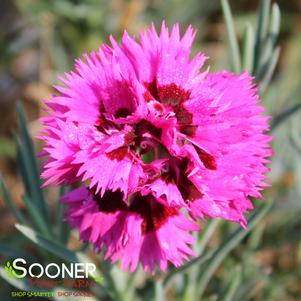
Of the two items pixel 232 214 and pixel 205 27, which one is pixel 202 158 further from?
pixel 205 27

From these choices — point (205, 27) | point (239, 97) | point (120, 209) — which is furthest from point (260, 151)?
point (205, 27)

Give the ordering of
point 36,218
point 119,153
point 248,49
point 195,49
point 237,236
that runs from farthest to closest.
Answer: point 195,49 → point 248,49 → point 36,218 → point 237,236 → point 119,153

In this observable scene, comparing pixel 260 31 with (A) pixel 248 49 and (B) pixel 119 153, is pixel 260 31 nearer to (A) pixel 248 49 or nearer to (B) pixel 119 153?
(A) pixel 248 49

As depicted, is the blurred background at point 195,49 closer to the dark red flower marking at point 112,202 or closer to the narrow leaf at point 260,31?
the narrow leaf at point 260,31

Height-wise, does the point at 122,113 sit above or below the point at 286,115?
above

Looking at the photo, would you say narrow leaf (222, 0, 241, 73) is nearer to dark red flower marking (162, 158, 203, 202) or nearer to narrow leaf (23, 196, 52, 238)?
dark red flower marking (162, 158, 203, 202)

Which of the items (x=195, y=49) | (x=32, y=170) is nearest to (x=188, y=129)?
(x=32, y=170)
